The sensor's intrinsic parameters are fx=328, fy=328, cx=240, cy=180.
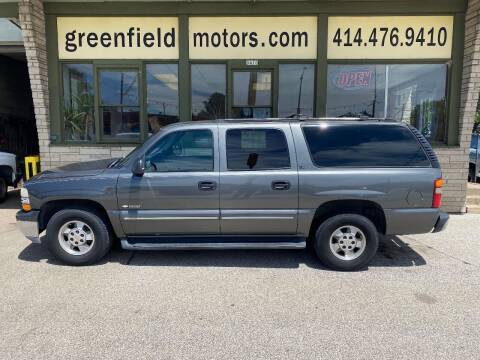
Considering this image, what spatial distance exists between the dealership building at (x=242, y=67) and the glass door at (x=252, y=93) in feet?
0.08

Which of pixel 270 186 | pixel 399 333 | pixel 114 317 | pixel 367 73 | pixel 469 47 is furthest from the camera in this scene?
pixel 367 73

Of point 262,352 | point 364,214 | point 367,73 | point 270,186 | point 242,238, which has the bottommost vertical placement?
point 262,352

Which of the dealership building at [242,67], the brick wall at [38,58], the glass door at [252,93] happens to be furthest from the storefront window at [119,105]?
the glass door at [252,93]

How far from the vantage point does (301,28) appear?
7.31 m

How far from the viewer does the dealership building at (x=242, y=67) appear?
284 inches

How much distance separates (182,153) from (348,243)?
2.44 metres

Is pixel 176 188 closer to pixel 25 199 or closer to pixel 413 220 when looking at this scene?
pixel 25 199

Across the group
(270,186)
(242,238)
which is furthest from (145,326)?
(270,186)

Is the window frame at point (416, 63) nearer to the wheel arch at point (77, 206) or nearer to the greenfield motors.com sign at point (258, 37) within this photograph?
the greenfield motors.com sign at point (258, 37)

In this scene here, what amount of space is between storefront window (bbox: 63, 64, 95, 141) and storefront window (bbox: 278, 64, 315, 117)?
4.46m

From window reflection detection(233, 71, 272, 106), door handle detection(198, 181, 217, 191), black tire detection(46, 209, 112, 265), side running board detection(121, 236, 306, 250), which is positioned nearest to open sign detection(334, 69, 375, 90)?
window reflection detection(233, 71, 272, 106)

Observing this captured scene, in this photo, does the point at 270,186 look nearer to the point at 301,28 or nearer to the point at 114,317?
the point at 114,317

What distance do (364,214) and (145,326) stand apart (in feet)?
10.00

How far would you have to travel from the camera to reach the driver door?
4.14 m
